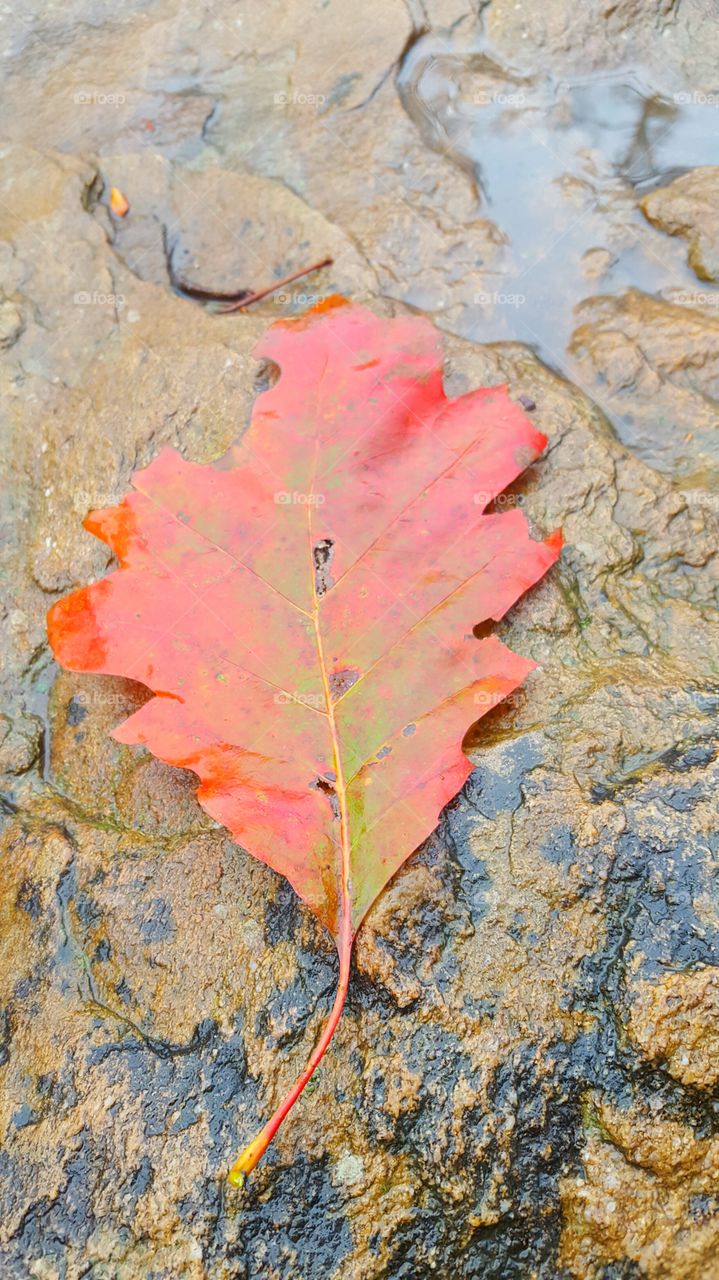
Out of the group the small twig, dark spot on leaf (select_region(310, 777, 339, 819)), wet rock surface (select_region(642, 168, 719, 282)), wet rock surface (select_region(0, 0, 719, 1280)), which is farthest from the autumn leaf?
wet rock surface (select_region(642, 168, 719, 282))

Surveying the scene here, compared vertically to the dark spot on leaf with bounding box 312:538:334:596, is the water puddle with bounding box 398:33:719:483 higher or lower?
higher

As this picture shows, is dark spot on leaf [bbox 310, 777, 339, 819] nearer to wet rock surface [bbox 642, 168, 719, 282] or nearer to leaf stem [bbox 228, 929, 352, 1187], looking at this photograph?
leaf stem [bbox 228, 929, 352, 1187]

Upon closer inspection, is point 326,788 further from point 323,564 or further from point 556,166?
point 556,166

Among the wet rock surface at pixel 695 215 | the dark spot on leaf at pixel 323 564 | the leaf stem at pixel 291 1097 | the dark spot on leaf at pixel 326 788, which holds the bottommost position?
the leaf stem at pixel 291 1097

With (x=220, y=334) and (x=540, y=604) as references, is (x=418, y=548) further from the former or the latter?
(x=220, y=334)

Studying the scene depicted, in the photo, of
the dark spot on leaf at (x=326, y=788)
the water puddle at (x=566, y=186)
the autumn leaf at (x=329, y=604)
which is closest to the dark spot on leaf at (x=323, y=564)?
the autumn leaf at (x=329, y=604)

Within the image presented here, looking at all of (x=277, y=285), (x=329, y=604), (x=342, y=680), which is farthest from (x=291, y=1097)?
(x=277, y=285)

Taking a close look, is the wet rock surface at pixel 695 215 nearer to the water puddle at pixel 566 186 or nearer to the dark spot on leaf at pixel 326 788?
the water puddle at pixel 566 186
